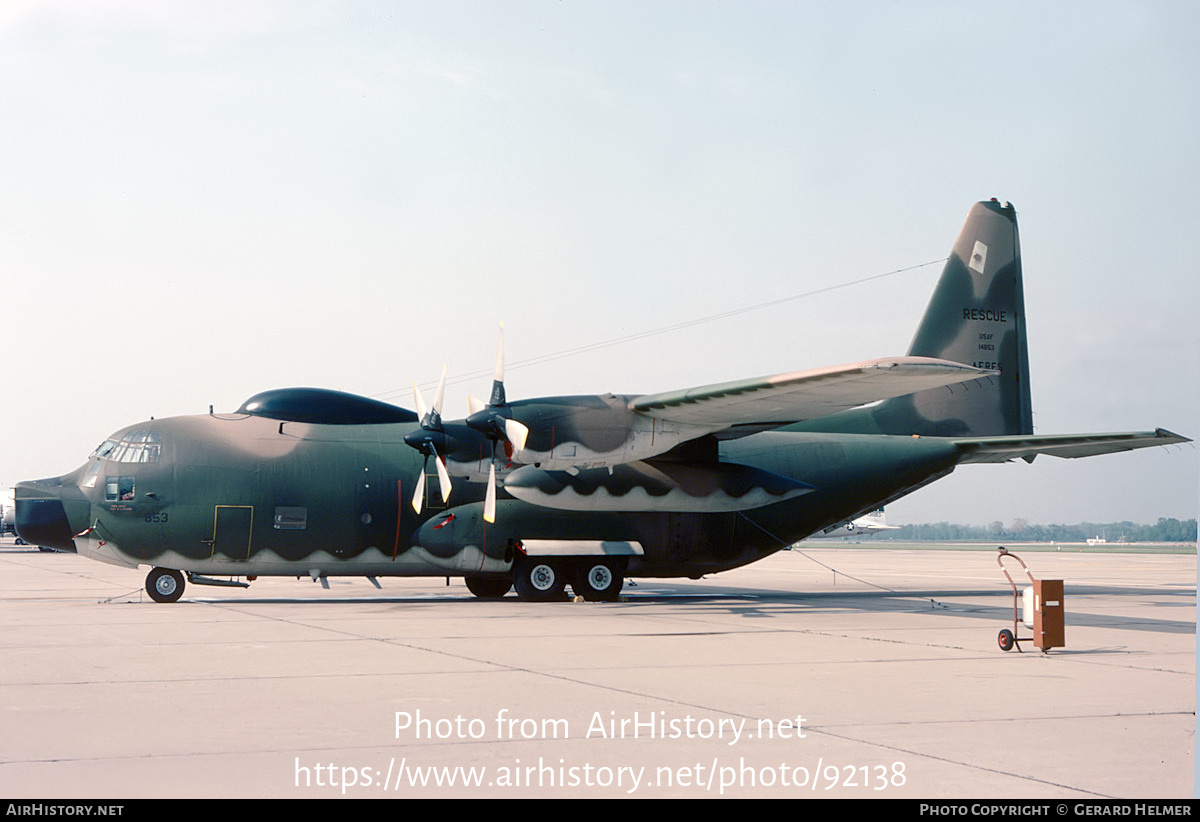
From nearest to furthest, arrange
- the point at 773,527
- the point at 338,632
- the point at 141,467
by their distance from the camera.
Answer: the point at 338,632 → the point at 141,467 → the point at 773,527

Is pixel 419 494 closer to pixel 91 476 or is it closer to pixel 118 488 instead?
pixel 118 488

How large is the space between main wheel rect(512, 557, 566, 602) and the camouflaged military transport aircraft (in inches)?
1.2

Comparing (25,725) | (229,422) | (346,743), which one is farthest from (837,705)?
(229,422)

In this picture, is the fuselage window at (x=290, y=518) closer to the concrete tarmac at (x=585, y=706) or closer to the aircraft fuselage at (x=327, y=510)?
the aircraft fuselage at (x=327, y=510)

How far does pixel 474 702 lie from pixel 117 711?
9.88ft

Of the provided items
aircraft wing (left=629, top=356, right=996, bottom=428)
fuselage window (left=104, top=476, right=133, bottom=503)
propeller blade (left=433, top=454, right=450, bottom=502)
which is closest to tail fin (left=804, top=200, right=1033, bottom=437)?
aircraft wing (left=629, top=356, right=996, bottom=428)

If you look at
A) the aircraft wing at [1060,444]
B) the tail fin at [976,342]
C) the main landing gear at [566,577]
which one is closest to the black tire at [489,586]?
the main landing gear at [566,577]

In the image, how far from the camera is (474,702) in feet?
33.8

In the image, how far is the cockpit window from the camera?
75.5 feet

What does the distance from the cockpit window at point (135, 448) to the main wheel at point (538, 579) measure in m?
7.68

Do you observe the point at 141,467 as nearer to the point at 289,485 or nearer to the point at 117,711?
the point at 289,485

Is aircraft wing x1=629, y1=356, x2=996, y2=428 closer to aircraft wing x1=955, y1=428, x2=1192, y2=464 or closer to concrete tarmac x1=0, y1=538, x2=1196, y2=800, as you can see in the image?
concrete tarmac x1=0, y1=538, x2=1196, y2=800

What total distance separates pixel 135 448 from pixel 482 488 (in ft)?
23.0

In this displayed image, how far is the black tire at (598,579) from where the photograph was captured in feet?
79.9
